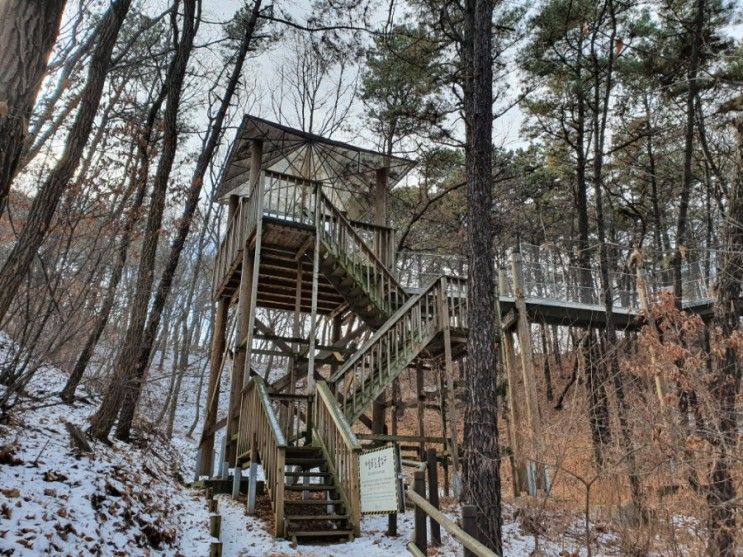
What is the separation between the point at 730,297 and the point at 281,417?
279 inches

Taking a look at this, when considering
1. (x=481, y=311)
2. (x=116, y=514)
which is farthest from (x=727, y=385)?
(x=116, y=514)

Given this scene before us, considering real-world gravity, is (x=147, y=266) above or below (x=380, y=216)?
below

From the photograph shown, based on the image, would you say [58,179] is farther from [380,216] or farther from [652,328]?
[652,328]

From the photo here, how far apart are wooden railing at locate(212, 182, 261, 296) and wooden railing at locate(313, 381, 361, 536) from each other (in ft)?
12.5

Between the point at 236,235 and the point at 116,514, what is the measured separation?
7.53 metres

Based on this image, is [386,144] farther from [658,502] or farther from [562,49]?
[658,502]

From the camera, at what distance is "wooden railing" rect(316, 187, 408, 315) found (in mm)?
10070

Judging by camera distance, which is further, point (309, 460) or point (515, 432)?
point (515, 432)

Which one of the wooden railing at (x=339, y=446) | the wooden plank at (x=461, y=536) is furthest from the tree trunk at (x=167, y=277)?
the wooden plank at (x=461, y=536)

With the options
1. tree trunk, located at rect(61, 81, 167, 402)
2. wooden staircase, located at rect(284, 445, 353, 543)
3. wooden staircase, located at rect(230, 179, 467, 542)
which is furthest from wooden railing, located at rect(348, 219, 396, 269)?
wooden staircase, located at rect(284, 445, 353, 543)

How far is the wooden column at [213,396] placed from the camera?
1061 cm

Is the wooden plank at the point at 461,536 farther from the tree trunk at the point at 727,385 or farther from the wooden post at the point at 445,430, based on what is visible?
the wooden post at the point at 445,430

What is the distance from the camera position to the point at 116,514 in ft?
15.8

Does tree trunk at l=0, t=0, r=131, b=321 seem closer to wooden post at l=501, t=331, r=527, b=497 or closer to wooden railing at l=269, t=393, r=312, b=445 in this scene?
wooden railing at l=269, t=393, r=312, b=445
